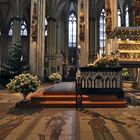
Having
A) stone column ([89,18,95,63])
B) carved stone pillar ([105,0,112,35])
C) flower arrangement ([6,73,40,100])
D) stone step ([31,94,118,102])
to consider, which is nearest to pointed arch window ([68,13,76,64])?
stone column ([89,18,95,63])

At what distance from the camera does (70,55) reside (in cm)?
3694

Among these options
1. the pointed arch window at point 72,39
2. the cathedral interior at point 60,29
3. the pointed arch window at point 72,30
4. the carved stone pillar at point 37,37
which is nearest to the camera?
the cathedral interior at point 60,29

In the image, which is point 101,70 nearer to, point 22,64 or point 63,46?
point 22,64

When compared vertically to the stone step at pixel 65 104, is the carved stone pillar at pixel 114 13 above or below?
above

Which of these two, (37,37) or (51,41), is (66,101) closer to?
(37,37)

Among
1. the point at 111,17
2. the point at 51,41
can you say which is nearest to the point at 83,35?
the point at 111,17

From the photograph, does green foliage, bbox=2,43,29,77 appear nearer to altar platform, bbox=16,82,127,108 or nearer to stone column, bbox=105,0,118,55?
stone column, bbox=105,0,118,55

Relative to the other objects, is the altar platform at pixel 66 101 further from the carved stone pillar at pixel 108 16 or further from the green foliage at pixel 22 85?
the carved stone pillar at pixel 108 16

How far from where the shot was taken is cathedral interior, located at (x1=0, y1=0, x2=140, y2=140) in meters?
5.12

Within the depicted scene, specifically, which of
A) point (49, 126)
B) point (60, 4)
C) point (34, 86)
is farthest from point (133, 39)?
point (60, 4)

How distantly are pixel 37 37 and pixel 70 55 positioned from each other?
13.1 m

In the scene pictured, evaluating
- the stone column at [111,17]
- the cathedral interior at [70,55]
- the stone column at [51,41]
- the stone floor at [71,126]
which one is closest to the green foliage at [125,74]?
the cathedral interior at [70,55]

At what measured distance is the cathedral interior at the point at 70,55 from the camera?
16.8ft

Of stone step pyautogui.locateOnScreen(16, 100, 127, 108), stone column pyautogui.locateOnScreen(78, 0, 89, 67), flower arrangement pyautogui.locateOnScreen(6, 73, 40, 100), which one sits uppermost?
stone column pyautogui.locateOnScreen(78, 0, 89, 67)
